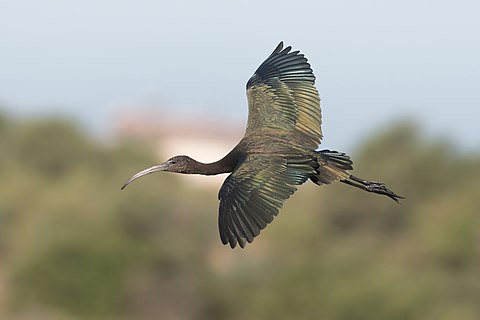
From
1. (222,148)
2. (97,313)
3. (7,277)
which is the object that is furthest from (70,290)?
(222,148)

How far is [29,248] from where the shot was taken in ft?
223

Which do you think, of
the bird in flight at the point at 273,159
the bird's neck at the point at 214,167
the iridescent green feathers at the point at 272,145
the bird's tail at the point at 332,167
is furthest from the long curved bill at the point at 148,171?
the bird's tail at the point at 332,167

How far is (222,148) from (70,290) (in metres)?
65.8

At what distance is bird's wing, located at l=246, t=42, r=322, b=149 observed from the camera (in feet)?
52.5

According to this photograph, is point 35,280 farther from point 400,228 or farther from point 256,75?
point 256,75

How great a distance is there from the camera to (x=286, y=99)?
16.5m

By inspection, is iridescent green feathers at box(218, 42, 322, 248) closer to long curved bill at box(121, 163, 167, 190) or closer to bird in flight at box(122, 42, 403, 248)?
bird in flight at box(122, 42, 403, 248)

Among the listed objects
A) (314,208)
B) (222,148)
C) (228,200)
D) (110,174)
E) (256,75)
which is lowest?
(228,200)

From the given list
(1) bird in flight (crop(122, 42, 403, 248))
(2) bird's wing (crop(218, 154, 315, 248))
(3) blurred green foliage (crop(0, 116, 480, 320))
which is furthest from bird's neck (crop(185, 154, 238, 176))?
(3) blurred green foliage (crop(0, 116, 480, 320))

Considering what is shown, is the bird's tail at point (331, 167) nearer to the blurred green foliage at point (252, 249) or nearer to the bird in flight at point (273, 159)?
the bird in flight at point (273, 159)

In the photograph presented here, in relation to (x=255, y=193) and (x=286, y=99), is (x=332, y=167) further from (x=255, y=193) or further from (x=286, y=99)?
(x=286, y=99)

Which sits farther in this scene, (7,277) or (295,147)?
(7,277)

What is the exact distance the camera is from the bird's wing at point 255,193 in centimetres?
1406

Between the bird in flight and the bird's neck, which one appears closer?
the bird in flight
